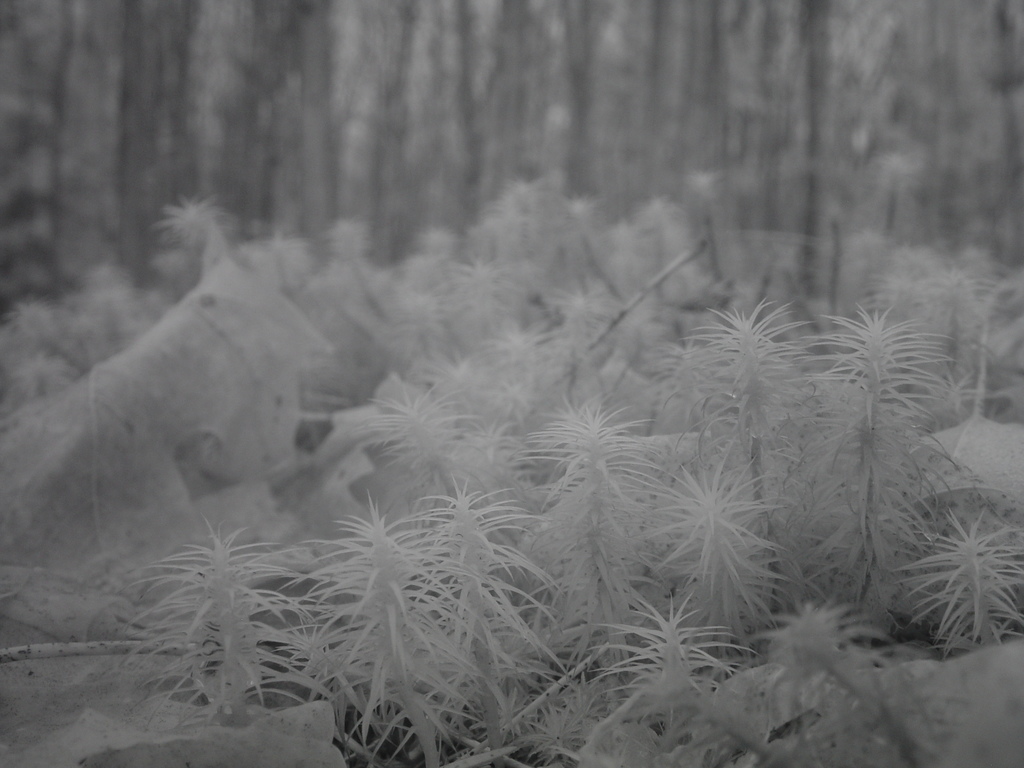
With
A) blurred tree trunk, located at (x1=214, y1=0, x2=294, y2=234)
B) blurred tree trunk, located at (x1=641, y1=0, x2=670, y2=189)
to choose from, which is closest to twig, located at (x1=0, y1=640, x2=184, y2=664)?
blurred tree trunk, located at (x1=214, y1=0, x2=294, y2=234)

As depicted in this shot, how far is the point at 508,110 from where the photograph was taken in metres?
3.62

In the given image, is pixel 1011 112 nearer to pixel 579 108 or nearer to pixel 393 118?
pixel 579 108

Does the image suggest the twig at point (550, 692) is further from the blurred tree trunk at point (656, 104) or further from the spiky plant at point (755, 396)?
the blurred tree trunk at point (656, 104)

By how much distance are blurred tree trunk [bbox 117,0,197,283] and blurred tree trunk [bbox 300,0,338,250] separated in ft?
2.27

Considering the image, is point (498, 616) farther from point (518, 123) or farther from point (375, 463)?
point (518, 123)

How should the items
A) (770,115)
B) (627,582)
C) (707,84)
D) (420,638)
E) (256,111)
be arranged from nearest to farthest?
(420,638) → (627,582) → (707,84) → (770,115) → (256,111)

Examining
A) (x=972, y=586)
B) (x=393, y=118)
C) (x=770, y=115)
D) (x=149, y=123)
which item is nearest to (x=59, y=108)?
(x=149, y=123)

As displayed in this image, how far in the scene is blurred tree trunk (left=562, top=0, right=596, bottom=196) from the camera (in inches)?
136

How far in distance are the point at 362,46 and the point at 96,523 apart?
13.3 meters

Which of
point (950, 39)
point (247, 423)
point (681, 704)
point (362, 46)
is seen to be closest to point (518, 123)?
point (247, 423)

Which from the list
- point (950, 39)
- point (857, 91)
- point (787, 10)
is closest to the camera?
point (950, 39)

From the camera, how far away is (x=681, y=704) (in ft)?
1.94

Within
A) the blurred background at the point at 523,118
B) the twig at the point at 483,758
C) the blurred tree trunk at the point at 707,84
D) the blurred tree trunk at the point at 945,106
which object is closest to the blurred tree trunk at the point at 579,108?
the blurred background at the point at 523,118

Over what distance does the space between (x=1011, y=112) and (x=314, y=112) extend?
8.02ft
